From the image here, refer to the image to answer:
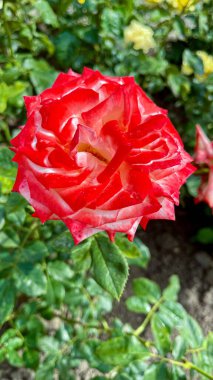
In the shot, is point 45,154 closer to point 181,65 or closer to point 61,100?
point 61,100

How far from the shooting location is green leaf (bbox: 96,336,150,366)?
0.91 meters

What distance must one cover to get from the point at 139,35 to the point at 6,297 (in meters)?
0.79

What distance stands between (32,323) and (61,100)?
28.9 inches

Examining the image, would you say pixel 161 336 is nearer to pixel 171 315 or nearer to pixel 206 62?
pixel 171 315

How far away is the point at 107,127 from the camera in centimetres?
58

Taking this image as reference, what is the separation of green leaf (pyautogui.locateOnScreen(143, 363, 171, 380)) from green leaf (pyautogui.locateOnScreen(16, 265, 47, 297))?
26 centimetres

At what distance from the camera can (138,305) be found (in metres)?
1.09

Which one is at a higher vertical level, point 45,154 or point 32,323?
point 45,154

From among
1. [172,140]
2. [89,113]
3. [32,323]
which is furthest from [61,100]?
[32,323]

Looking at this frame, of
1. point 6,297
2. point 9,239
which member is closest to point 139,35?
point 9,239

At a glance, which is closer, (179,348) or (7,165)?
(7,165)

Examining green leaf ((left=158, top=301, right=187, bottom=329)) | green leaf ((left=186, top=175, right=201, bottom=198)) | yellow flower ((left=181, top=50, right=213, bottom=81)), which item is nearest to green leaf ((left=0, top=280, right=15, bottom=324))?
green leaf ((left=158, top=301, right=187, bottom=329))

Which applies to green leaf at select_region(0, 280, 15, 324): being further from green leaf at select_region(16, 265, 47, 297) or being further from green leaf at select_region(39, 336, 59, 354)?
green leaf at select_region(39, 336, 59, 354)

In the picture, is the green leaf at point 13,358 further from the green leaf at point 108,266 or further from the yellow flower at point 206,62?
the yellow flower at point 206,62
